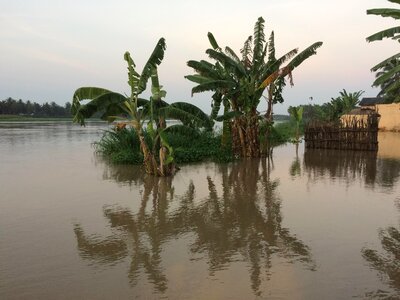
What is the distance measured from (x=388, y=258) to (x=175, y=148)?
10525 mm

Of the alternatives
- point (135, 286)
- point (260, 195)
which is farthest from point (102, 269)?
point (260, 195)

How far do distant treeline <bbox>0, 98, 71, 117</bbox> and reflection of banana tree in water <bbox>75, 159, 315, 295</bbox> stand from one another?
309ft

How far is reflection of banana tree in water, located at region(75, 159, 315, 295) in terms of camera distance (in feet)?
14.7

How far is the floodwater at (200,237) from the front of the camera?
12.6 ft

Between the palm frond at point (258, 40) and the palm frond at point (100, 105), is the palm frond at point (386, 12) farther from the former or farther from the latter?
the palm frond at point (100, 105)

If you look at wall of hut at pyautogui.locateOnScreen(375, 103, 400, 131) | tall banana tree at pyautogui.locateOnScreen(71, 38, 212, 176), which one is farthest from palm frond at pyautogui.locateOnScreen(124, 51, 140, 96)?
wall of hut at pyautogui.locateOnScreen(375, 103, 400, 131)

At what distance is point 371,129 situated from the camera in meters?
16.1

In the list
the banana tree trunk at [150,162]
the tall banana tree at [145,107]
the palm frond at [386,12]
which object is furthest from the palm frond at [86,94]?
the palm frond at [386,12]

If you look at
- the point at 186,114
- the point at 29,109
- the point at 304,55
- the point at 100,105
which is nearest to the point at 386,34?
the point at 304,55

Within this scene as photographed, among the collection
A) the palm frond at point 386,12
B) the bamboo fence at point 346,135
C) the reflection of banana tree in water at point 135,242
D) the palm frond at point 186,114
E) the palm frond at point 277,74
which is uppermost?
the palm frond at point 386,12

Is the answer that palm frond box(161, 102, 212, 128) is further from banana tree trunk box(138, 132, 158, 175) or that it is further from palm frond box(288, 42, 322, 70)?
palm frond box(288, 42, 322, 70)

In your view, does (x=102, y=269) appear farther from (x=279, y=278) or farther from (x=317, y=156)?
(x=317, y=156)

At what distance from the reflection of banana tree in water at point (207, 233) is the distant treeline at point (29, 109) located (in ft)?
309

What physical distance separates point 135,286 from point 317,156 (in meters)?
12.9
